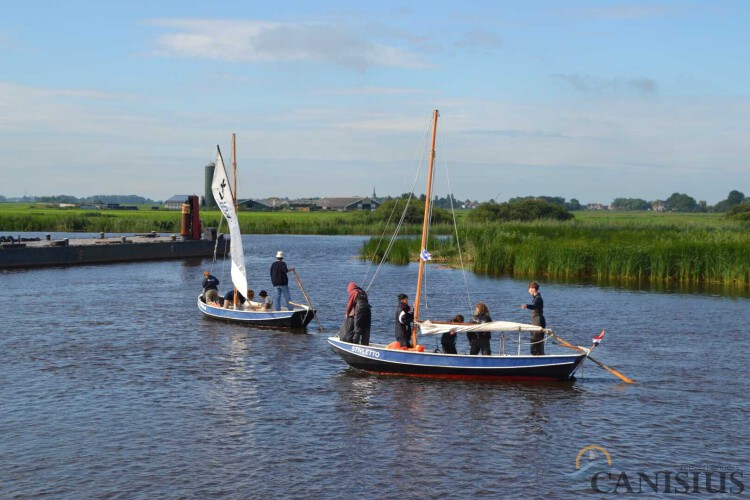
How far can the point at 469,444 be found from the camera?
792 inches

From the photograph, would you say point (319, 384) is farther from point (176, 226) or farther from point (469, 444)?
point (176, 226)

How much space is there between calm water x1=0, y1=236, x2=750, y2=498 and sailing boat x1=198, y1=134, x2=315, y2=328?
58 centimetres

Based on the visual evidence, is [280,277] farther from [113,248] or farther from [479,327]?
[113,248]

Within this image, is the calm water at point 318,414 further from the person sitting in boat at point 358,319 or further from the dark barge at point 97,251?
the dark barge at point 97,251

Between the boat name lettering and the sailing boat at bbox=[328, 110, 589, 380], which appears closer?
the sailing boat at bbox=[328, 110, 589, 380]

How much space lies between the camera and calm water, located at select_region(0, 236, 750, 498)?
58.0ft

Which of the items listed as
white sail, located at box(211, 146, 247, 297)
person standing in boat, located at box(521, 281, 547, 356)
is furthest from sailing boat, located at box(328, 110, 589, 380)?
white sail, located at box(211, 146, 247, 297)

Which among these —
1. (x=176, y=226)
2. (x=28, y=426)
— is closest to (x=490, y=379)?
(x=28, y=426)

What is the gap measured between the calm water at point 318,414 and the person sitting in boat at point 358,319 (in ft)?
4.10

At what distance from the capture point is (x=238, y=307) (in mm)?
38500

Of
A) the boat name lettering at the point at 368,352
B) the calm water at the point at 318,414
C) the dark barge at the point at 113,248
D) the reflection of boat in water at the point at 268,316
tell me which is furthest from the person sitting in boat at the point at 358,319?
the dark barge at the point at 113,248

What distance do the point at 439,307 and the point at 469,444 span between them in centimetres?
2564

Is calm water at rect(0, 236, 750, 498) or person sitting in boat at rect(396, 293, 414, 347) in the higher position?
person sitting in boat at rect(396, 293, 414, 347)

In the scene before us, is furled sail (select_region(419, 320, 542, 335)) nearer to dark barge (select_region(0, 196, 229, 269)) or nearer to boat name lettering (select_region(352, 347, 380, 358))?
boat name lettering (select_region(352, 347, 380, 358))
